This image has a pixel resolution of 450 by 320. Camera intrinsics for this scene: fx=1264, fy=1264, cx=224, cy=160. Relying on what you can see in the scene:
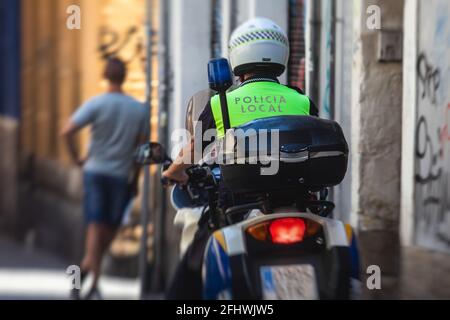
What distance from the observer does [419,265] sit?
777 centimetres

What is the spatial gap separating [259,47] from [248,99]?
0.25m

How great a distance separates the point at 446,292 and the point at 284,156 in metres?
3.05

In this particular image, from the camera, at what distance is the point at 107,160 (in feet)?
31.3

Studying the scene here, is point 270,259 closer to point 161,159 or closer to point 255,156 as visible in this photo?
point 255,156

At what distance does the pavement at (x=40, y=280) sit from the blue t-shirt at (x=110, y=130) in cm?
107

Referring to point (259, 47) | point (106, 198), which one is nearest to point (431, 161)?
point (259, 47)

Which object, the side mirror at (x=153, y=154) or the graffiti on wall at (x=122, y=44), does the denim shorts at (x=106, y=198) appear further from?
the side mirror at (x=153, y=154)

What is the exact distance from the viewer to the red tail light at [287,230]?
183 inches

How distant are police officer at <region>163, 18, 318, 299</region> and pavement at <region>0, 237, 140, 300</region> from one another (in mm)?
4615

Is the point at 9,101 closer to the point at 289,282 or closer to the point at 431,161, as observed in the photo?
the point at 431,161

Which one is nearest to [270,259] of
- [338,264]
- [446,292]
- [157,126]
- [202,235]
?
[338,264]

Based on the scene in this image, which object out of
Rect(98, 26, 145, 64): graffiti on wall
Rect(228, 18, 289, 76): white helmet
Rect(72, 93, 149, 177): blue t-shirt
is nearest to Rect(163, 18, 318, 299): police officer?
Rect(228, 18, 289, 76): white helmet

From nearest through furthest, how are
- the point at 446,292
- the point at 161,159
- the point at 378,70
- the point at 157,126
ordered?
the point at 161,159, the point at 446,292, the point at 378,70, the point at 157,126

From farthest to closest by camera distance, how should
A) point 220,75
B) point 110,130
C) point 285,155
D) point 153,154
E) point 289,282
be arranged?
point 110,130
point 153,154
point 220,75
point 285,155
point 289,282
